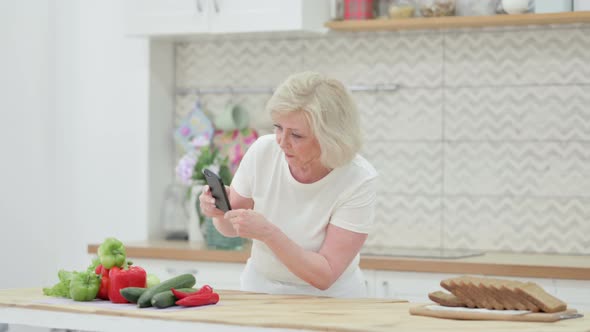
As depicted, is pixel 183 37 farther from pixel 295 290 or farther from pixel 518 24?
pixel 295 290

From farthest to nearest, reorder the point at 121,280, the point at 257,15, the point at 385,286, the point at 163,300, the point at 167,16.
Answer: the point at 167,16 → the point at 257,15 → the point at 385,286 → the point at 121,280 → the point at 163,300

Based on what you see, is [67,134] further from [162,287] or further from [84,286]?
[162,287]

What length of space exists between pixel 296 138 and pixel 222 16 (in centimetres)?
161

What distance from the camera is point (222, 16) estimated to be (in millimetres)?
4434

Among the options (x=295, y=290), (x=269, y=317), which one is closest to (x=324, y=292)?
(x=295, y=290)

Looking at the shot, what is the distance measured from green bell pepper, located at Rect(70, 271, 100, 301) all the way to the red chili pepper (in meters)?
0.26

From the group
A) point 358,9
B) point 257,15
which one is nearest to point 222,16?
point 257,15

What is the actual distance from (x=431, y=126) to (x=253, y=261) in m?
1.55

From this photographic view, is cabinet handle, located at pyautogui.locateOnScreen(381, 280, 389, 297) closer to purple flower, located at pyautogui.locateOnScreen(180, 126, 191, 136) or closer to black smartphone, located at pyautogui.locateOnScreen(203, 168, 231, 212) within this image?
black smartphone, located at pyautogui.locateOnScreen(203, 168, 231, 212)

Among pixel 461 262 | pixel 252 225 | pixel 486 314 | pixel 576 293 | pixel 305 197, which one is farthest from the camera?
pixel 461 262

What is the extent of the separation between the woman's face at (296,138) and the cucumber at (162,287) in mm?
490

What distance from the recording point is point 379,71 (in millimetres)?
4535

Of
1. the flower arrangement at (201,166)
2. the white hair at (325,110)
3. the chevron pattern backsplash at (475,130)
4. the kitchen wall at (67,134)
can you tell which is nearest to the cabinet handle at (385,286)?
the chevron pattern backsplash at (475,130)

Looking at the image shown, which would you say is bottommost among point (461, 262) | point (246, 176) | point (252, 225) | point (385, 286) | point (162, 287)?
point (385, 286)
